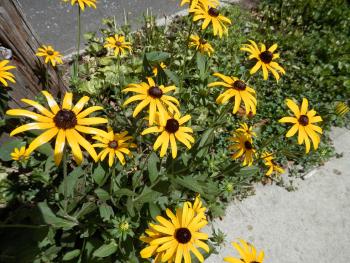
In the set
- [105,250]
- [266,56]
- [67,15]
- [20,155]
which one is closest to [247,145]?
[266,56]

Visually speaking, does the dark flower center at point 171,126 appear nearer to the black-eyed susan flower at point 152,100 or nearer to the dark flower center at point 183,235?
the black-eyed susan flower at point 152,100

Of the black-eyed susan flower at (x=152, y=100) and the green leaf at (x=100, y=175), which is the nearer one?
the black-eyed susan flower at (x=152, y=100)

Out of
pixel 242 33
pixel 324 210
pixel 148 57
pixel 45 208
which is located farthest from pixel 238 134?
pixel 242 33

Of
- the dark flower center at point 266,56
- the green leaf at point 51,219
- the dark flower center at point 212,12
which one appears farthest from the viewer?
the dark flower center at point 212,12

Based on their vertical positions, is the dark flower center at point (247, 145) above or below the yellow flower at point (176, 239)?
above

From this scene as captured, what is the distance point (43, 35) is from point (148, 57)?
1702 mm

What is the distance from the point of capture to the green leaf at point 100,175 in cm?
216

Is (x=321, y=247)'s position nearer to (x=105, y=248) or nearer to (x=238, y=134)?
(x=238, y=134)

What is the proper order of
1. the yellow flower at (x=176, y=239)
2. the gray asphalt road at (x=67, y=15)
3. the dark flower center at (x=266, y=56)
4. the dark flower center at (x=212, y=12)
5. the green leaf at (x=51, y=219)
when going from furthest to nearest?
the gray asphalt road at (x=67, y=15) → the dark flower center at (x=212, y=12) → the dark flower center at (x=266, y=56) → the green leaf at (x=51, y=219) → the yellow flower at (x=176, y=239)

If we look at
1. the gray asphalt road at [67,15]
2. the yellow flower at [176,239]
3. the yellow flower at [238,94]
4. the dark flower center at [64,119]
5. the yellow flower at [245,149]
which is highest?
the gray asphalt road at [67,15]

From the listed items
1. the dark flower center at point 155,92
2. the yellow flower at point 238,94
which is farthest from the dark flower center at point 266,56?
the dark flower center at point 155,92

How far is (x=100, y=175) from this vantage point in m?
2.17

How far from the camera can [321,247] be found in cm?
292

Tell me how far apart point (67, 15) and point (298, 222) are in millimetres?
3360
